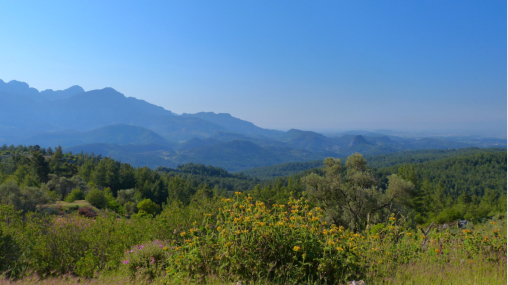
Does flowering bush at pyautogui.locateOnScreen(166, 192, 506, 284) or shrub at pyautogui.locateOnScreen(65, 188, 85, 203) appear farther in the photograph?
shrub at pyautogui.locateOnScreen(65, 188, 85, 203)

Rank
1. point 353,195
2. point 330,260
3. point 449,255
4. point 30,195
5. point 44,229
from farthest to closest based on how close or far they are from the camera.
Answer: point 30,195, point 353,195, point 44,229, point 449,255, point 330,260

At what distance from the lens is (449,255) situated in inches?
165

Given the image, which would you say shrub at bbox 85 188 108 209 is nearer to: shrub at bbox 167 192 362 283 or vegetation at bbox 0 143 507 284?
vegetation at bbox 0 143 507 284

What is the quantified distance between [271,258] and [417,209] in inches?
2328

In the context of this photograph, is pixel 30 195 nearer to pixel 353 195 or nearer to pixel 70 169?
pixel 353 195

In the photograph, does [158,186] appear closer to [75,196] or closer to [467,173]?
[75,196]

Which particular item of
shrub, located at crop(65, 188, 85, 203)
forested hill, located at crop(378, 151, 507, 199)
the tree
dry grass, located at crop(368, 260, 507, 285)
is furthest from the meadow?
forested hill, located at crop(378, 151, 507, 199)

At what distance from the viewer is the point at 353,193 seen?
1638 cm

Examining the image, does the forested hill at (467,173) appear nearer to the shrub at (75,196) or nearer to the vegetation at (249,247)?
the shrub at (75,196)

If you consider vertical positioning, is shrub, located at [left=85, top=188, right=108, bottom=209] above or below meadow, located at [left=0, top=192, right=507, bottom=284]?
below

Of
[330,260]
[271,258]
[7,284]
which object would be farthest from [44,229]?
[330,260]

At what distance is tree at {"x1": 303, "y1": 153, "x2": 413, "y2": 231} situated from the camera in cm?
1570

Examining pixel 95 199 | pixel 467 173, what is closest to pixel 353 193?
pixel 95 199

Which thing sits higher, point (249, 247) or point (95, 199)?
point (249, 247)
